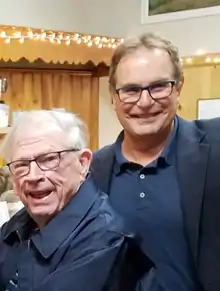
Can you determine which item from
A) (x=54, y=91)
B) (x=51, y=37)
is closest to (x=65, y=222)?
(x=51, y=37)

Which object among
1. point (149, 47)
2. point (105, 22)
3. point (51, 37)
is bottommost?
point (149, 47)

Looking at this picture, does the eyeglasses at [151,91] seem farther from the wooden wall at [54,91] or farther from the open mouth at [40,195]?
the wooden wall at [54,91]

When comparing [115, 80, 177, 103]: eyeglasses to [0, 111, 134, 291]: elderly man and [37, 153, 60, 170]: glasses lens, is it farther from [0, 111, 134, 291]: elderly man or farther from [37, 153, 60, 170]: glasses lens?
[37, 153, 60, 170]: glasses lens

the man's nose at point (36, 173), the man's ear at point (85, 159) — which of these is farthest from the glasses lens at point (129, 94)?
the man's nose at point (36, 173)

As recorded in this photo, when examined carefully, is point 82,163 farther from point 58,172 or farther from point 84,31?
point 84,31

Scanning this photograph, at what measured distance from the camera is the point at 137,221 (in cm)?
157

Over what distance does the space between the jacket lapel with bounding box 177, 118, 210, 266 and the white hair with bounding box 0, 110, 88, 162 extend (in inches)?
12.5

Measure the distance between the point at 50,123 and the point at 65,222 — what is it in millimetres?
239

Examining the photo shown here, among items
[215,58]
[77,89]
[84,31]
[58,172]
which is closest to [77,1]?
[84,31]

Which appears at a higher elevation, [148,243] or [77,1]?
[77,1]

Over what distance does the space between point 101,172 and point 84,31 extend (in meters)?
3.00

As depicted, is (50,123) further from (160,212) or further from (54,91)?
(54,91)

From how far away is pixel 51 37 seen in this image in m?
3.64

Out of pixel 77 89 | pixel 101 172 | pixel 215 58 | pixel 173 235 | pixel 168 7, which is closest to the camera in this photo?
pixel 173 235
